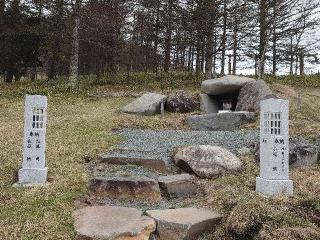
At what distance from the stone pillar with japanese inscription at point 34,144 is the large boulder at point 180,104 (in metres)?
7.17

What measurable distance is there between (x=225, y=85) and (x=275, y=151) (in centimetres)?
748

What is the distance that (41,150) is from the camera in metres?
6.49

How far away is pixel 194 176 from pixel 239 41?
14.2 m

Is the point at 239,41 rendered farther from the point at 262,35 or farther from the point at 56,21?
the point at 56,21

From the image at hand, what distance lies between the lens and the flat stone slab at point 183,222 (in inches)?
196

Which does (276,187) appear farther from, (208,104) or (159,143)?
(208,104)

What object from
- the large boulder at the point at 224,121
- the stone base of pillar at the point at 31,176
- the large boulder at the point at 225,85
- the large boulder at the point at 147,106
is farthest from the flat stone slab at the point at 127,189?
the large boulder at the point at 225,85

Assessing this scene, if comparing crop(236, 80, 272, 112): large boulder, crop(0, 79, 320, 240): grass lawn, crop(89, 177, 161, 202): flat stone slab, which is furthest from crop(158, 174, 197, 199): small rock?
crop(236, 80, 272, 112): large boulder

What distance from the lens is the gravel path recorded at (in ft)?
26.3

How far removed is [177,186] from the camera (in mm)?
6320

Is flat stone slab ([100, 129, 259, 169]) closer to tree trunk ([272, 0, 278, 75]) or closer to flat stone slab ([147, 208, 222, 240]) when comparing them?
flat stone slab ([147, 208, 222, 240])

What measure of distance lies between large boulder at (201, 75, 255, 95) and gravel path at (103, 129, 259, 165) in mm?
3579

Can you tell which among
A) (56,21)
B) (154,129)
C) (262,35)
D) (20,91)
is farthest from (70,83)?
(262,35)

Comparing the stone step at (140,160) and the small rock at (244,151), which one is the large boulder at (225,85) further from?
the stone step at (140,160)
